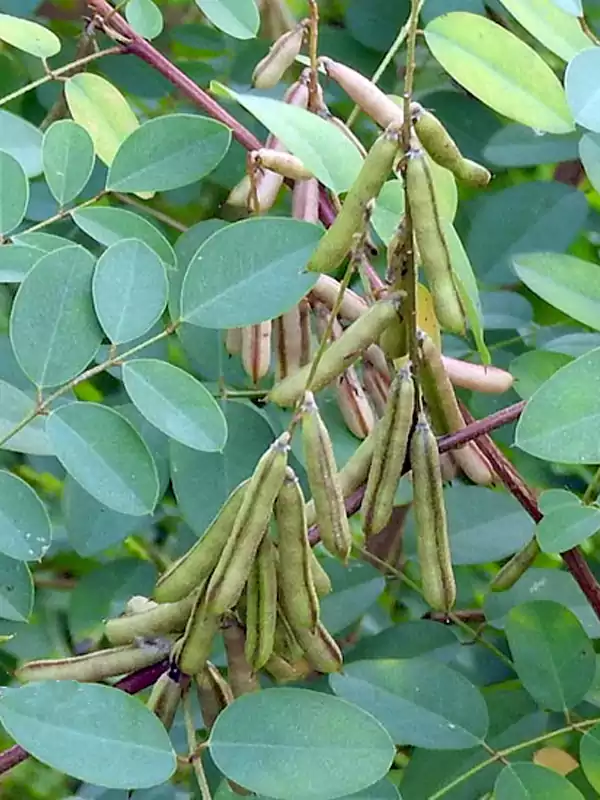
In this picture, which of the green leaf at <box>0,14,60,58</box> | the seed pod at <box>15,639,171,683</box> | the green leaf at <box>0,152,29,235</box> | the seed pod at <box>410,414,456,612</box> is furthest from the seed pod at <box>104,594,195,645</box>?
the green leaf at <box>0,14,60,58</box>

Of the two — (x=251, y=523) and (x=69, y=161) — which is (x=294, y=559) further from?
(x=69, y=161)

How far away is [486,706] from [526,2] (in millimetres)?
378

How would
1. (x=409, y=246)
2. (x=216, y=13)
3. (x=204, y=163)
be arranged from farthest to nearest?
(x=216, y=13)
(x=204, y=163)
(x=409, y=246)

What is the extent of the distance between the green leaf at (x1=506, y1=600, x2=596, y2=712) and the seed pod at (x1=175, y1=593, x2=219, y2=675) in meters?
0.20

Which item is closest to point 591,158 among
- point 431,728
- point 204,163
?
point 204,163

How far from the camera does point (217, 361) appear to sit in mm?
664

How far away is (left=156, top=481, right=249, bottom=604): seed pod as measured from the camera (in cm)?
46

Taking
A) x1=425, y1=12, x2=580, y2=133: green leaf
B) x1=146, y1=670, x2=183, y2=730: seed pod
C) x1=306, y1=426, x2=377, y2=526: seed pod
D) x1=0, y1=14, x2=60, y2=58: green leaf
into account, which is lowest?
x1=146, y1=670, x2=183, y2=730: seed pod

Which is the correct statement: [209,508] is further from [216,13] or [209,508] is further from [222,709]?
[216,13]

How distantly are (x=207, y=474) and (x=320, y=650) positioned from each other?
5.7 inches

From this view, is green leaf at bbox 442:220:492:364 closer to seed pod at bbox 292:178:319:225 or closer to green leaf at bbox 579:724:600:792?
seed pod at bbox 292:178:319:225

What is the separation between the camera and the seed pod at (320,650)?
497 mm

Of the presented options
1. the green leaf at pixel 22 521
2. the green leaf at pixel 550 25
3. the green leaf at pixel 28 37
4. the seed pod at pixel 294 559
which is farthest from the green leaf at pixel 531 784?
the green leaf at pixel 28 37

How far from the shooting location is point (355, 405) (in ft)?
1.93
